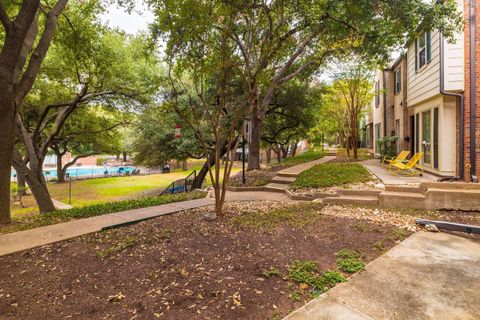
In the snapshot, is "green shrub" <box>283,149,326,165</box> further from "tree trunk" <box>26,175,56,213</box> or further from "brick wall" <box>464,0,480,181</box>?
"tree trunk" <box>26,175,56,213</box>

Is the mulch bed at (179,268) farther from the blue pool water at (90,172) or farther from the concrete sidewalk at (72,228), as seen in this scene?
the blue pool water at (90,172)

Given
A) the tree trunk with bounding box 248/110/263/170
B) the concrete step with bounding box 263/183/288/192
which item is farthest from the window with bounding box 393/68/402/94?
the concrete step with bounding box 263/183/288/192

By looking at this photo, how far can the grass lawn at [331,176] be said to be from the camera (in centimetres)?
806

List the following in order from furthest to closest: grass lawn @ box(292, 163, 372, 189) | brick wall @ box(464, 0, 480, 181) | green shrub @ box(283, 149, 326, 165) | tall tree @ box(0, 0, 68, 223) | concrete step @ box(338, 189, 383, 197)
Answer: green shrub @ box(283, 149, 326, 165), grass lawn @ box(292, 163, 372, 189), brick wall @ box(464, 0, 480, 181), concrete step @ box(338, 189, 383, 197), tall tree @ box(0, 0, 68, 223)

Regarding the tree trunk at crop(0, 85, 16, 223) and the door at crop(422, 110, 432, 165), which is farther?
the door at crop(422, 110, 432, 165)

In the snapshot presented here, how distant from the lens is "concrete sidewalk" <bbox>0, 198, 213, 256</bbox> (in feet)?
13.3

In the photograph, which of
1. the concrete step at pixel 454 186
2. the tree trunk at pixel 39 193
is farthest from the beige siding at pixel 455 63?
the tree trunk at pixel 39 193

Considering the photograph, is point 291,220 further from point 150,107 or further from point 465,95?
point 150,107

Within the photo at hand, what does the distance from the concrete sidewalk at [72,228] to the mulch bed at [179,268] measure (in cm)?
28

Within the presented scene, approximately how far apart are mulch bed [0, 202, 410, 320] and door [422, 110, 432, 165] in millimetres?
5735

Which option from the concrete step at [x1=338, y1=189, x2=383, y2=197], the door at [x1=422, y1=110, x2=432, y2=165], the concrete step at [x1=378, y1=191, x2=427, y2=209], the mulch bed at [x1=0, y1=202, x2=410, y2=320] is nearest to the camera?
the mulch bed at [x1=0, y1=202, x2=410, y2=320]

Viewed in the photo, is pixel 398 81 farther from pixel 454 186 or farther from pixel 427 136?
pixel 454 186

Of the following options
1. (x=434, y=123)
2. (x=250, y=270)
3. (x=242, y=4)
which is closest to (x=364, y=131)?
(x=434, y=123)

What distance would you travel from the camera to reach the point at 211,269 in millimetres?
3127
